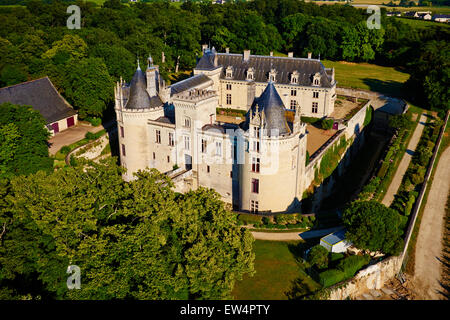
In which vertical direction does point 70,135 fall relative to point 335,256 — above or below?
above

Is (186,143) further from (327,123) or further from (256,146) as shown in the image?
(327,123)

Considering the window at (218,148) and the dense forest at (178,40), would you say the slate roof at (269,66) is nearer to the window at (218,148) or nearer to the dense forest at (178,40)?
the dense forest at (178,40)

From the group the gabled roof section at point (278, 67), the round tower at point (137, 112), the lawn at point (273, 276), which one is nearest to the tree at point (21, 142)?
the round tower at point (137, 112)

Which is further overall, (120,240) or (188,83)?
(188,83)

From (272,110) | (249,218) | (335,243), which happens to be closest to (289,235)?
(249,218)

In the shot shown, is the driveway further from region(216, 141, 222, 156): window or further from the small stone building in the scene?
region(216, 141, 222, 156): window
